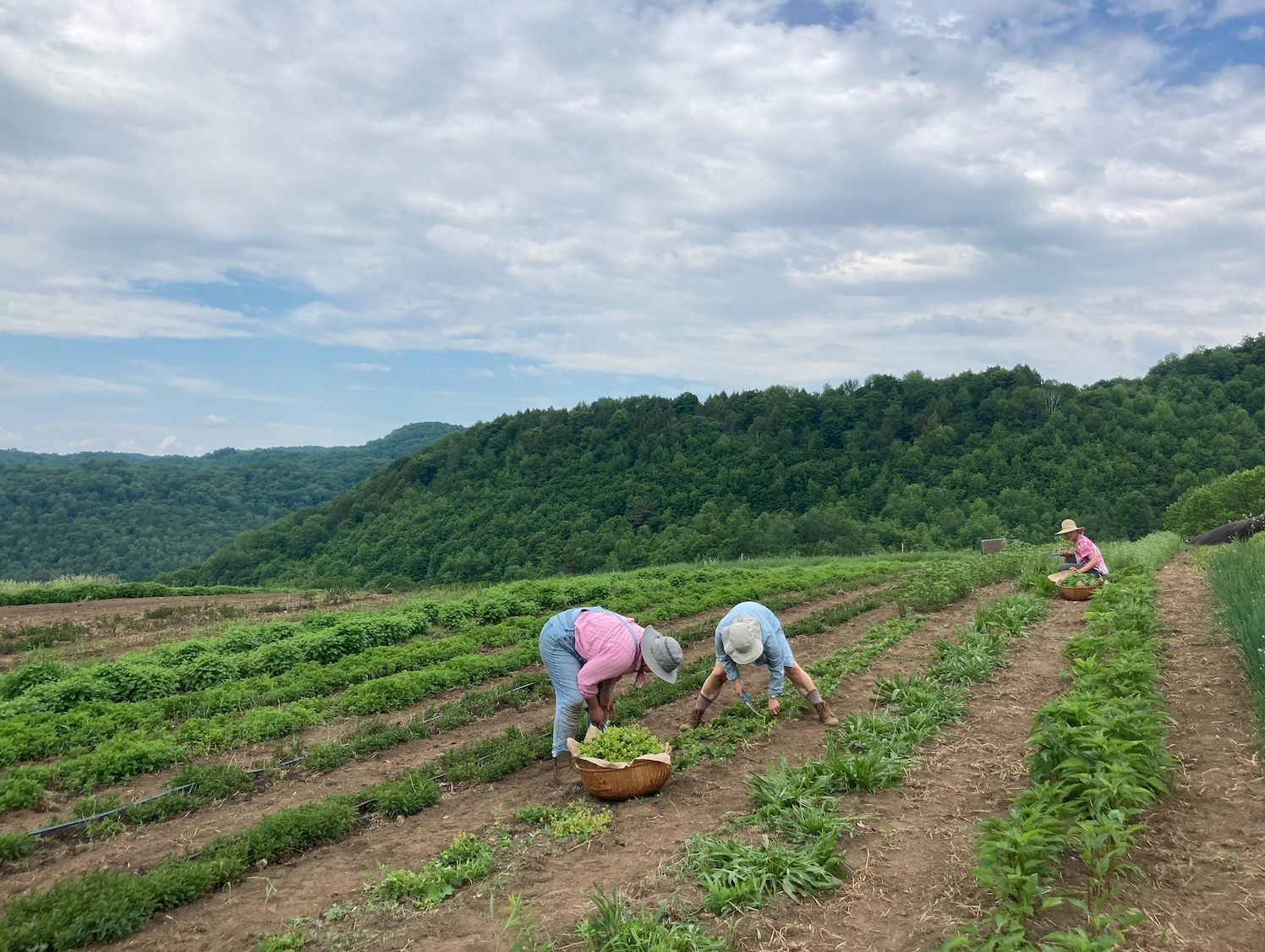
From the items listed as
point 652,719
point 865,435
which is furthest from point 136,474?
point 652,719

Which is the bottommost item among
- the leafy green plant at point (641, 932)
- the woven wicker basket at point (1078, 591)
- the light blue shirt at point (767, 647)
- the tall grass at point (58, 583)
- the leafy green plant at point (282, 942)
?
the leafy green plant at point (282, 942)

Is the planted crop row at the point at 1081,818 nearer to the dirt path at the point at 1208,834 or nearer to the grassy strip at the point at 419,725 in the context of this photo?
the dirt path at the point at 1208,834

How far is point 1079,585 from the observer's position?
1242 centimetres

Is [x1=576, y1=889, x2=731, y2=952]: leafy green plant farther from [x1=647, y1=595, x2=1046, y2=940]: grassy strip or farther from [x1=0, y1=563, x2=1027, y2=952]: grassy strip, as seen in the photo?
[x1=0, y1=563, x2=1027, y2=952]: grassy strip

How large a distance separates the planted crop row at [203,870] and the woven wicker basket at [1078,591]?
968cm

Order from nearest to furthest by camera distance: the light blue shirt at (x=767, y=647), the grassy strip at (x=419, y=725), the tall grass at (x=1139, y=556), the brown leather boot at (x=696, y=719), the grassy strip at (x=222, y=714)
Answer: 1. the grassy strip at (x=419, y=725)
2. the light blue shirt at (x=767, y=647)
3. the grassy strip at (x=222, y=714)
4. the brown leather boot at (x=696, y=719)
5. the tall grass at (x=1139, y=556)

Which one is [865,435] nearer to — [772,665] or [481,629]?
[481,629]

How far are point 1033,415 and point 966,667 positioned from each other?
69.1m

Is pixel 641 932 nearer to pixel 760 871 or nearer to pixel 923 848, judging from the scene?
pixel 760 871

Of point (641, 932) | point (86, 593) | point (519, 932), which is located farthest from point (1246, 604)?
point (86, 593)

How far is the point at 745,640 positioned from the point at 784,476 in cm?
6796

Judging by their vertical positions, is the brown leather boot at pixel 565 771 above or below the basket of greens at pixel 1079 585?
below

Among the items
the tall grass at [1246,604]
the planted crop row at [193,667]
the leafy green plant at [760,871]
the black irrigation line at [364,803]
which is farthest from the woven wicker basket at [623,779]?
the planted crop row at [193,667]

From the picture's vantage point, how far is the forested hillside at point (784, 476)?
57.8m
